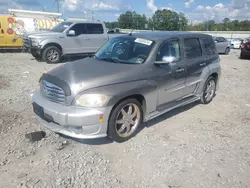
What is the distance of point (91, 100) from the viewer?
3373 mm

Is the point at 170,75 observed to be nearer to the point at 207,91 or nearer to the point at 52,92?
the point at 207,91

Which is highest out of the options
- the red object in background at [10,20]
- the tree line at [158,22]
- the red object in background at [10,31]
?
the tree line at [158,22]

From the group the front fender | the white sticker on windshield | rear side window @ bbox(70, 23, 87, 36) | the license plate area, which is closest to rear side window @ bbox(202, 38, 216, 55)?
the white sticker on windshield

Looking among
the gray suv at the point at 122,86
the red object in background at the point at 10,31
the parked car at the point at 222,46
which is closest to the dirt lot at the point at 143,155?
the gray suv at the point at 122,86

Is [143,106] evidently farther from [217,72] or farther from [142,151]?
[217,72]

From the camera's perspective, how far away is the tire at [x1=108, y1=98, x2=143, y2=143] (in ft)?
11.9

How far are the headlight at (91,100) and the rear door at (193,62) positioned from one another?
7.35 ft

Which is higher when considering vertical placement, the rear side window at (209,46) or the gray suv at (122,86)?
the rear side window at (209,46)

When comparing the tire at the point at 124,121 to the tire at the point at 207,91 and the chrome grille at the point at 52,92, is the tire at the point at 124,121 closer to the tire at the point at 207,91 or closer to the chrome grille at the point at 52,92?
the chrome grille at the point at 52,92

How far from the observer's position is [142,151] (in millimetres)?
3670

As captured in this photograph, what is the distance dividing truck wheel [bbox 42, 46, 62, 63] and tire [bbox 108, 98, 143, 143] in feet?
27.2

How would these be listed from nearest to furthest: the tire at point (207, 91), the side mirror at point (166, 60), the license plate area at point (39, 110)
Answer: the license plate area at point (39, 110) → the side mirror at point (166, 60) → the tire at point (207, 91)

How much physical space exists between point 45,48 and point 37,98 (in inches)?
303

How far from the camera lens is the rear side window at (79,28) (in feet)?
38.4
